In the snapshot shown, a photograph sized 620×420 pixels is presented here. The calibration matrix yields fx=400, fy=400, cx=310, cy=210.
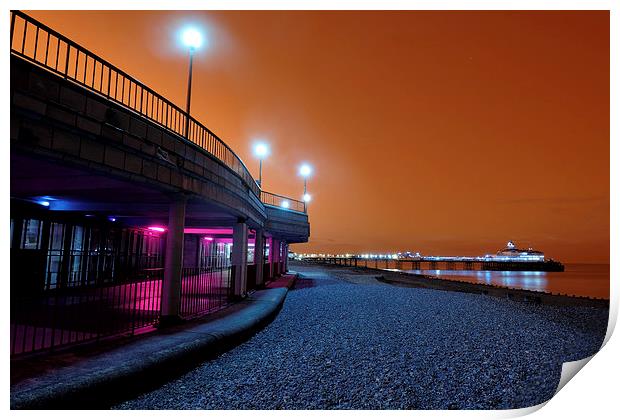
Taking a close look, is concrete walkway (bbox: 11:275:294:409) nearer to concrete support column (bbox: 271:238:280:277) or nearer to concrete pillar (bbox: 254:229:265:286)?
concrete pillar (bbox: 254:229:265:286)

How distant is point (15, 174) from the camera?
889 centimetres

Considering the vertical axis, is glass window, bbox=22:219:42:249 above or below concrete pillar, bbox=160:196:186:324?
above

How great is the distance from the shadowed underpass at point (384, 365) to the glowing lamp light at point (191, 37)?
8.21 m

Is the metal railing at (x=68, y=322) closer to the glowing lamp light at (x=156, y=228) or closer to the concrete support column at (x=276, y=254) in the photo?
the glowing lamp light at (x=156, y=228)

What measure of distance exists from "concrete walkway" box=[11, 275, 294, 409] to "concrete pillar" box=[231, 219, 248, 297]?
18.3 ft

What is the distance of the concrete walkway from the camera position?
478 cm

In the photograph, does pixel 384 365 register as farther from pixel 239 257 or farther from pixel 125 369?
pixel 239 257

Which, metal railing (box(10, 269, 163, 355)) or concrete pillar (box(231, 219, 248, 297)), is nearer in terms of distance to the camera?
metal railing (box(10, 269, 163, 355))

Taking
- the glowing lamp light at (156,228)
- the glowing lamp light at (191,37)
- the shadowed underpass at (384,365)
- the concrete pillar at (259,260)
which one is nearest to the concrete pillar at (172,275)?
the shadowed underpass at (384,365)

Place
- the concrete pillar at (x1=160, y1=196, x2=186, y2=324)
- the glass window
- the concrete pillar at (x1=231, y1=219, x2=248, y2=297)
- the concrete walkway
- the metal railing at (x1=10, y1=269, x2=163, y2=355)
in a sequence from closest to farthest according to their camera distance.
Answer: the concrete walkway, the metal railing at (x1=10, y1=269, x2=163, y2=355), the concrete pillar at (x1=160, y1=196, x2=186, y2=324), the glass window, the concrete pillar at (x1=231, y1=219, x2=248, y2=297)

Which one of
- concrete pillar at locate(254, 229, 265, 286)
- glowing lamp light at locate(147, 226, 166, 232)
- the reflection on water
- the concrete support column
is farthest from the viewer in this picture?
the reflection on water

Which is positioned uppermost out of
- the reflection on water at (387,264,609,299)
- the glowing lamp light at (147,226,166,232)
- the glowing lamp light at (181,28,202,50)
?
the glowing lamp light at (181,28,202,50)

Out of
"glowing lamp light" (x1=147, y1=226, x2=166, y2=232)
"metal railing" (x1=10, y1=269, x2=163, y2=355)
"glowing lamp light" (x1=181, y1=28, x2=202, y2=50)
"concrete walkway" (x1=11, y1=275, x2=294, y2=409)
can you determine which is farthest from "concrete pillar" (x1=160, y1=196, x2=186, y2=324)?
"glowing lamp light" (x1=147, y1=226, x2=166, y2=232)

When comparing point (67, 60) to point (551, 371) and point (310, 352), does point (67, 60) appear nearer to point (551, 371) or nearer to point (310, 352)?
point (310, 352)
